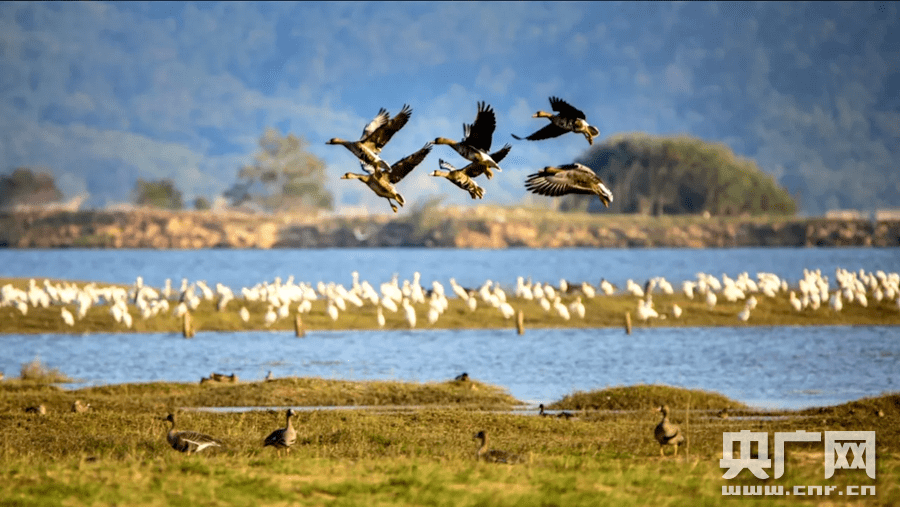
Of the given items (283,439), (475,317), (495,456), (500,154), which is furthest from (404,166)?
(475,317)

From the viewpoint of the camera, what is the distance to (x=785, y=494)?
45.3 feet

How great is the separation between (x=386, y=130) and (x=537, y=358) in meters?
24.9

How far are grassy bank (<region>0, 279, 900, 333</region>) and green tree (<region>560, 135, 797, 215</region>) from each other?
457 ft

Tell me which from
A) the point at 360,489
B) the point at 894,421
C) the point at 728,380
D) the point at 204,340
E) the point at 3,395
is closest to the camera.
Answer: the point at 360,489

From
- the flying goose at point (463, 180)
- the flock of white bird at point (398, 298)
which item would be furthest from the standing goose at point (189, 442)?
the flock of white bird at point (398, 298)

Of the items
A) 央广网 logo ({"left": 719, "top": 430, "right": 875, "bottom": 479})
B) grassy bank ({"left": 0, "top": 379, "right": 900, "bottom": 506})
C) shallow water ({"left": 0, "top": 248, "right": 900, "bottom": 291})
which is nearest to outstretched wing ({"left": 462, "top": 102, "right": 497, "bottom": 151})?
grassy bank ({"left": 0, "top": 379, "right": 900, "bottom": 506})

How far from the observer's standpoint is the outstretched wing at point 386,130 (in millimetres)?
15156

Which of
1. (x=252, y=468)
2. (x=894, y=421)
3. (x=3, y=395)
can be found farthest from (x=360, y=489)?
(x=3, y=395)

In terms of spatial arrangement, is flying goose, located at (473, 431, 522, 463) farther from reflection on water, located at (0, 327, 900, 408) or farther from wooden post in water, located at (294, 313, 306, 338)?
wooden post in water, located at (294, 313, 306, 338)

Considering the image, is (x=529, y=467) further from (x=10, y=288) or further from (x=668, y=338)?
(x=10, y=288)

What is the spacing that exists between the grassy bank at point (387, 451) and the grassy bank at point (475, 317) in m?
17.6

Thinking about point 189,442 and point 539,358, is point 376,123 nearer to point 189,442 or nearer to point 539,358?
point 189,442

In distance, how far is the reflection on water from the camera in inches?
1318

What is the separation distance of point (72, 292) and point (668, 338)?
22.1 metres
